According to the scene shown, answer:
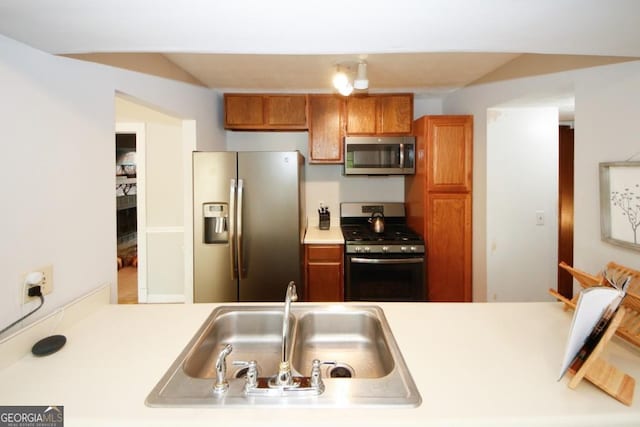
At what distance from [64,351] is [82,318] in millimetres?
292

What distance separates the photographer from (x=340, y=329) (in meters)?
1.35

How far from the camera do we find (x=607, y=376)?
2.71 ft

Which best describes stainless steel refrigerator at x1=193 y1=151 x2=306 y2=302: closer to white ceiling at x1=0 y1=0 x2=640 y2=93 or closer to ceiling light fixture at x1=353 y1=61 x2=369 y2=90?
ceiling light fixture at x1=353 y1=61 x2=369 y2=90

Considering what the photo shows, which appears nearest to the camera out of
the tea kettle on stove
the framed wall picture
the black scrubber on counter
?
the black scrubber on counter

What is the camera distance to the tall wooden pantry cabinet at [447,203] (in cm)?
268

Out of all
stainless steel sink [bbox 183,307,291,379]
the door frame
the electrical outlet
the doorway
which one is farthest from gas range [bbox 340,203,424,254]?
the door frame

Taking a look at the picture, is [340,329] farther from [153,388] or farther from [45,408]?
[45,408]

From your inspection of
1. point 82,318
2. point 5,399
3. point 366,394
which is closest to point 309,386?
point 366,394

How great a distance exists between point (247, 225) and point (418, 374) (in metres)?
1.81

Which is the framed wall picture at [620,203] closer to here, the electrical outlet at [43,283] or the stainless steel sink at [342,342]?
the stainless steel sink at [342,342]

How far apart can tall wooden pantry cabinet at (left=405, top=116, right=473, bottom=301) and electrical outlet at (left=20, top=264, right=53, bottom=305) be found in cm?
254

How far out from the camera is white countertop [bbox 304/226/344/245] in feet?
8.93

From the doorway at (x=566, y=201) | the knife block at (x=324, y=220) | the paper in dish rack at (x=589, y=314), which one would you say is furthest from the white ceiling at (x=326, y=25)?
the doorway at (x=566, y=201)

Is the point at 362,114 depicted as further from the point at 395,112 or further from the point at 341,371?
the point at 341,371
